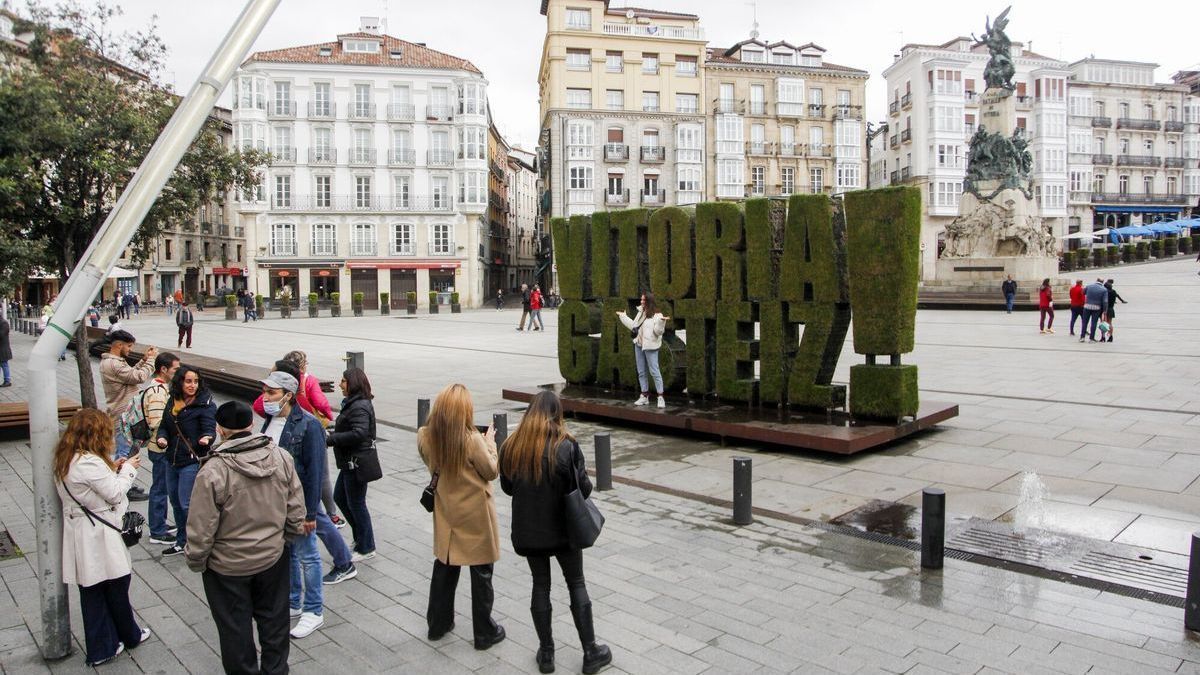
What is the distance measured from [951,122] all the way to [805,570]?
205 feet

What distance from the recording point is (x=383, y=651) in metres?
5.04

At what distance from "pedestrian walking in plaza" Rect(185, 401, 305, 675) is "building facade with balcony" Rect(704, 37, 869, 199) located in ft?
187

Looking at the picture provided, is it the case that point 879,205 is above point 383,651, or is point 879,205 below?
above

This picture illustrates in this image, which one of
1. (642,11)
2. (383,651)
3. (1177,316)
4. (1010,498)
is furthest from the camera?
(642,11)

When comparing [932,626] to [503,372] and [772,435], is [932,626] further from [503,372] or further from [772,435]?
[503,372]

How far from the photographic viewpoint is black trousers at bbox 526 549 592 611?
4.67 m

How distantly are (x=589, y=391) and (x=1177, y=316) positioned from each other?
24.0 metres

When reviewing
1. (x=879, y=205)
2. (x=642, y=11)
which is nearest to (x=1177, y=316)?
(x=879, y=205)

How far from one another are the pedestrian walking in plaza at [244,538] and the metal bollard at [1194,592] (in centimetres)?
544

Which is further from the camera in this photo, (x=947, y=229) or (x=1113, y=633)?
(x=947, y=229)

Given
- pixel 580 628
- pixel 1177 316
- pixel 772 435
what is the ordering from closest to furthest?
1. pixel 580 628
2. pixel 772 435
3. pixel 1177 316

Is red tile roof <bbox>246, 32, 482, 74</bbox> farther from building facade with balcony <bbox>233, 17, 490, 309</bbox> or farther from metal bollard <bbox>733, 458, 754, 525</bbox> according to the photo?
metal bollard <bbox>733, 458, 754, 525</bbox>

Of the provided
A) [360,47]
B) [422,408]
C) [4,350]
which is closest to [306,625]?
[422,408]

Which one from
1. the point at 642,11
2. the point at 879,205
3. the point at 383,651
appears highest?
the point at 642,11
